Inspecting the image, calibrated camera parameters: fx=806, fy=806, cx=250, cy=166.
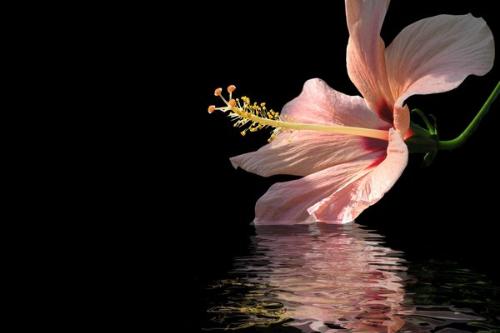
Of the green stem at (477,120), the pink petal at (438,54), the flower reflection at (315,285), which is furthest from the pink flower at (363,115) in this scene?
the flower reflection at (315,285)

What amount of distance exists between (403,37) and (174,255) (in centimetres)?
179

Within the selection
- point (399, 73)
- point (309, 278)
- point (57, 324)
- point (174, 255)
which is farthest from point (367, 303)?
point (174, 255)

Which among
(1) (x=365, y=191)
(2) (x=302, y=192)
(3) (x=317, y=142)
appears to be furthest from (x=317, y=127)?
(1) (x=365, y=191)

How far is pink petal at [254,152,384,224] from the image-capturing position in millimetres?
3424

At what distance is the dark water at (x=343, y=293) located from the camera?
285cm

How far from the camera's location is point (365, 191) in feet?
10.4

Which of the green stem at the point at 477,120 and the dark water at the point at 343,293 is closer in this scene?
the dark water at the point at 343,293

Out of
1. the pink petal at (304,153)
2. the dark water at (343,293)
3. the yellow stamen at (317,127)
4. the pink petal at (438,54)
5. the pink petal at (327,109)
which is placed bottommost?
the dark water at (343,293)

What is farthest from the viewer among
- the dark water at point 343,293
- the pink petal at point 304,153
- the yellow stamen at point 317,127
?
the pink petal at point 304,153

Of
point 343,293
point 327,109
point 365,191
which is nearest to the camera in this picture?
point 365,191

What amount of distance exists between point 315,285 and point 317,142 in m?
0.64

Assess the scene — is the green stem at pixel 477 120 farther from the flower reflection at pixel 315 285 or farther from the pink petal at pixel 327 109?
the flower reflection at pixel 315 285

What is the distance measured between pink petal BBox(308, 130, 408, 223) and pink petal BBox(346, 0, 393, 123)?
26 centimetres

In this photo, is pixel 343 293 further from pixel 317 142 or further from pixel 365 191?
pixel 317 142
